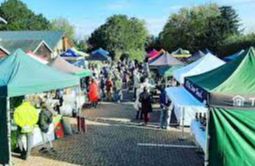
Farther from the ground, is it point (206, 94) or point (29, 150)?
point (206, 94)

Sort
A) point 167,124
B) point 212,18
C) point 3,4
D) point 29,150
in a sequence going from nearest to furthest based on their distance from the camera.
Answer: point 29,150 < point 167,124 < point 212,18 < point 3,4

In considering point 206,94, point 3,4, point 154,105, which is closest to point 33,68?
point 206,94

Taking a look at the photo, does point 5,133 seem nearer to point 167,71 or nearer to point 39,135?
point 39,135

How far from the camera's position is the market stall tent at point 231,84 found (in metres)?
9.01

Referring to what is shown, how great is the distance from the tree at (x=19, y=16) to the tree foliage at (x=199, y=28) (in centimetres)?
2119

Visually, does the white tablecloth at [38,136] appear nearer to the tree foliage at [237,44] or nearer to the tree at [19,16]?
the tree foliage at [237,44]

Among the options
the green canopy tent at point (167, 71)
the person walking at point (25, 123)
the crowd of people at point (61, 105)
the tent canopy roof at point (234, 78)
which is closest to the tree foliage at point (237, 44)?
the crowd of people at point (61, 105)

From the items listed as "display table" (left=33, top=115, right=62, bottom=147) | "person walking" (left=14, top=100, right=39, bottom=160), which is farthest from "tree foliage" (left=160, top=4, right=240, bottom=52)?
"person walking" (left=14, top=100, right=39, bottom=160)

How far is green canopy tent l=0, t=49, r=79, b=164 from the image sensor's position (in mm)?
11234

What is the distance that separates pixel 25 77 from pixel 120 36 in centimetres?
4693

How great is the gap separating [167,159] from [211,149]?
10.4 feet

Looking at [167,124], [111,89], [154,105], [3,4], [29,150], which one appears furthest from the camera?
[3,4]

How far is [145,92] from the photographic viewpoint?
1691 centimetres

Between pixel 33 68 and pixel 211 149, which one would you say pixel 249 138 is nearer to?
pixel 211 149
